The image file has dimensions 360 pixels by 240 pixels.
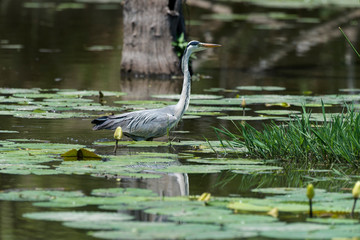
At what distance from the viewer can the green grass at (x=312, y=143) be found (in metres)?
6.90

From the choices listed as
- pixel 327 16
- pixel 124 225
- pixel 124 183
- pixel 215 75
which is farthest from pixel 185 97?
pixel 327 16

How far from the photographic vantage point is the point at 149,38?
1412 cm

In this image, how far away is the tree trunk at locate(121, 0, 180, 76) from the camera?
46.0 ft

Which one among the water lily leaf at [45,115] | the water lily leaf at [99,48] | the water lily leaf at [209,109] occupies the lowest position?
the water lily leaf at [45,115]

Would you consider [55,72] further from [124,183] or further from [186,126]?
[124,183]

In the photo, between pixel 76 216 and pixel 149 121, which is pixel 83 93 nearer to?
pixel 149 121

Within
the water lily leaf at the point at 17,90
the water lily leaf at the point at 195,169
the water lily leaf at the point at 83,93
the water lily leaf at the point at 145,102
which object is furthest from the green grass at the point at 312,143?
the water lily leaf at the point at 17,90

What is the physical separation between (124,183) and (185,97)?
231cm

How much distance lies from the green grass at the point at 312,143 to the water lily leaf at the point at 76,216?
2530mm

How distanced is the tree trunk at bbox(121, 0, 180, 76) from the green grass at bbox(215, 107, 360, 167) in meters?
6.88

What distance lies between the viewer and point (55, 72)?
14.9 metres

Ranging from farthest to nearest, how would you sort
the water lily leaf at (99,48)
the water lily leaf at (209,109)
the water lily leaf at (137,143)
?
the water lily leaf at (99,48) < the water lily leaf at (209,109) < the water lily leaf at (137,143)

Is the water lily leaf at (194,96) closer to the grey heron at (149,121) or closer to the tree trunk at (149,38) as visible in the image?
the tree trunk at (149,38)

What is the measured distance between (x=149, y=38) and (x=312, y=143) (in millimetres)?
7328
